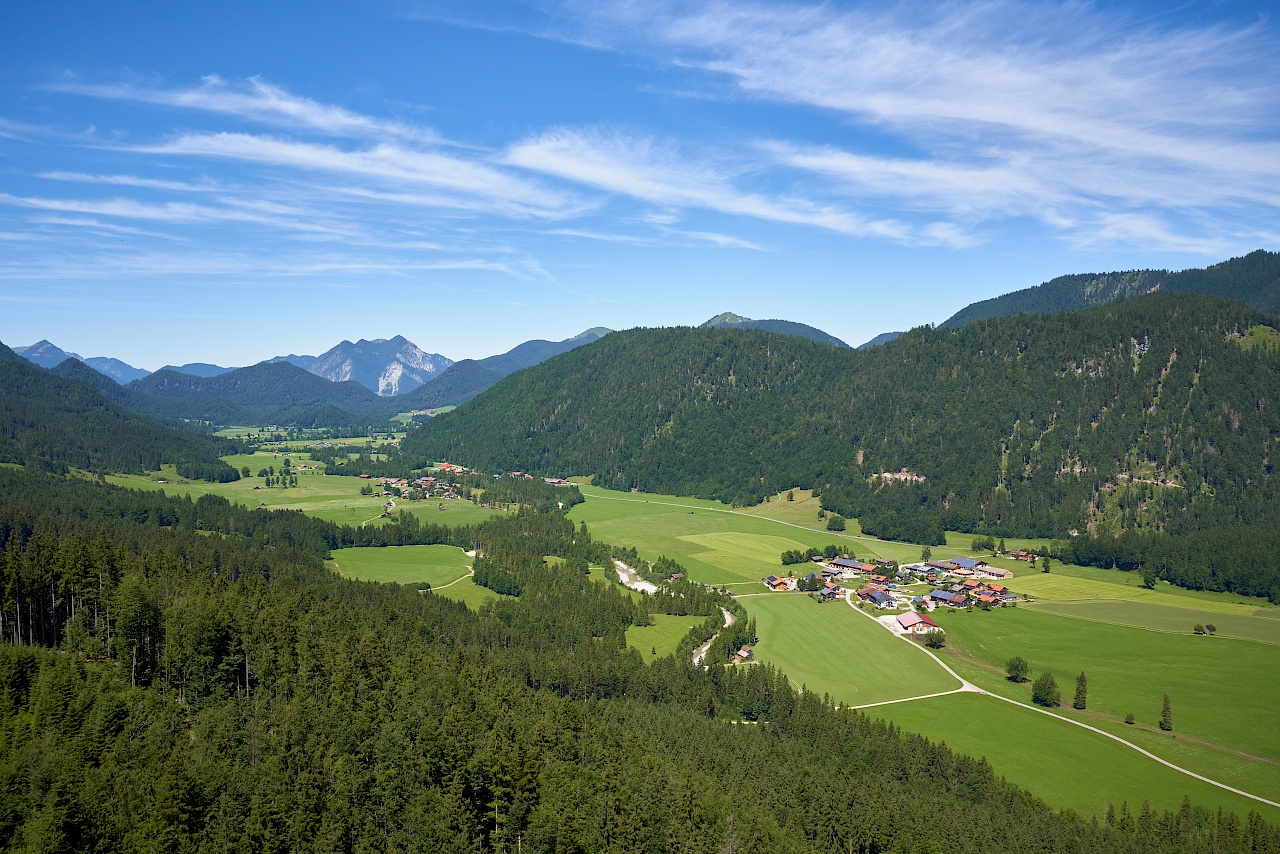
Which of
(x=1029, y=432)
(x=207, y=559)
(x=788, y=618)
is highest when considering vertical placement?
(x=1029, y=432)

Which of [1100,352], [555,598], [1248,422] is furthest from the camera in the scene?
[1100,352]

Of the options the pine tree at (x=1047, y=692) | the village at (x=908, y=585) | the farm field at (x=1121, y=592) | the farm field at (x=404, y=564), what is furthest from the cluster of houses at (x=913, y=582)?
the farm field at (x=404, y=564)

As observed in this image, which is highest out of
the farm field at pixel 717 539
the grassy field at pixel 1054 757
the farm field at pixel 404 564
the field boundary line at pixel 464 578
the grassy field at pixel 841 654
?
the farm field at pixel 717 539

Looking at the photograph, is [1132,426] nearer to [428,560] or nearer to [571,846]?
[428,560]

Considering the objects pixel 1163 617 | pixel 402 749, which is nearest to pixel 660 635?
pixel 402 749

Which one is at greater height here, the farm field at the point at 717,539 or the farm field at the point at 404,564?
the farm field at the point at 717,539

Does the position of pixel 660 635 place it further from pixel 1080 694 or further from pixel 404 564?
pixel 404 564

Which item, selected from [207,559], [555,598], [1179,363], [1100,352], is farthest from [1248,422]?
[207,559]

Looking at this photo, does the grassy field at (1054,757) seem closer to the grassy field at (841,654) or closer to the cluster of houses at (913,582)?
the grassy field at (841,654)
